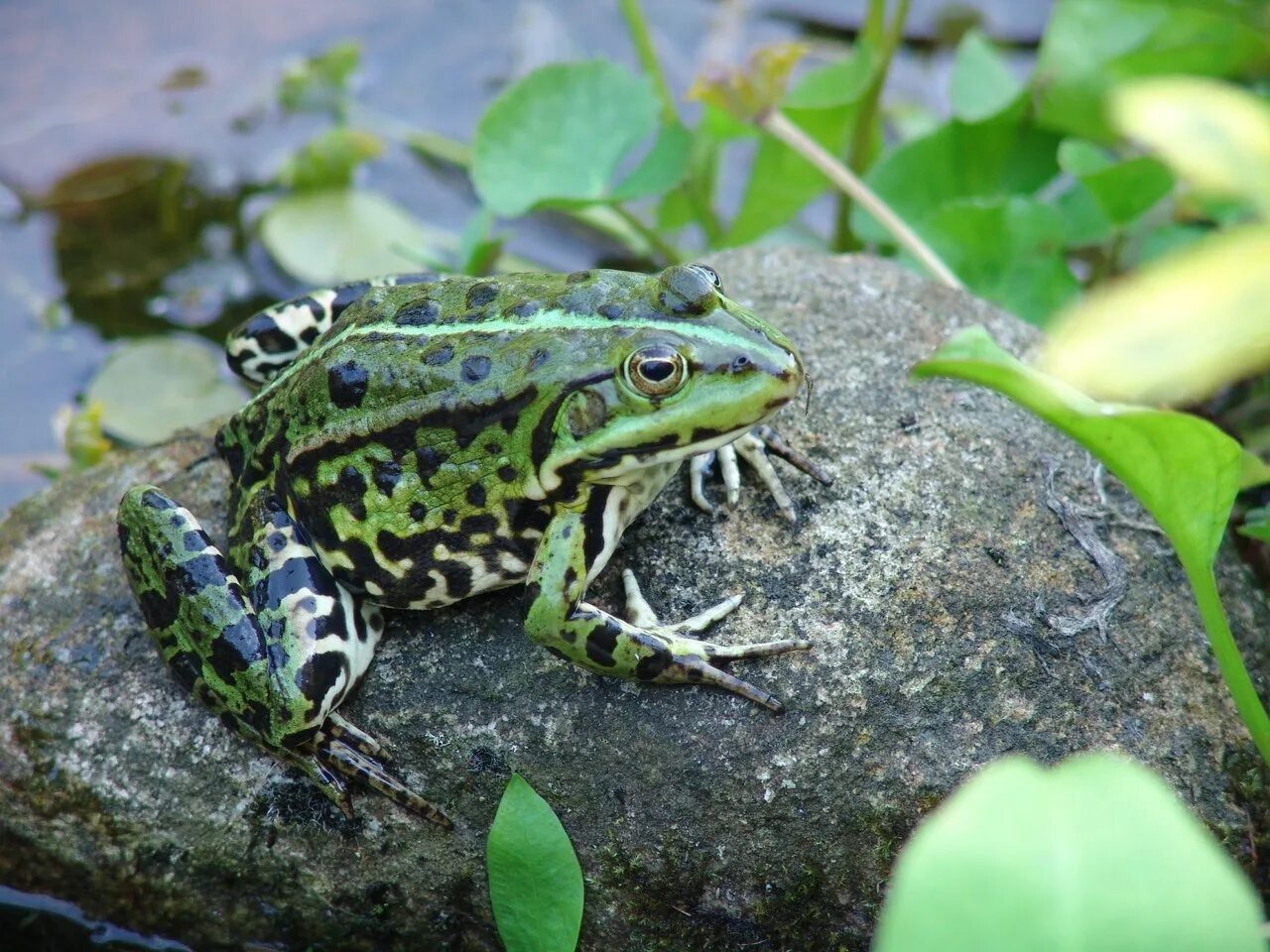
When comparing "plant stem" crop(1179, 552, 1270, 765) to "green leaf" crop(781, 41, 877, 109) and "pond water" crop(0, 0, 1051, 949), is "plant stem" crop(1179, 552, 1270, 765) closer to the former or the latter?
"green leaf" crop(781, 41, 877, 109)

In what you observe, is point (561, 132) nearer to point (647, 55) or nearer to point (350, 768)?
point (647, 55)

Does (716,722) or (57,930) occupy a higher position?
(716,722)

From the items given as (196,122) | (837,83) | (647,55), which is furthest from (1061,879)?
(196,122)

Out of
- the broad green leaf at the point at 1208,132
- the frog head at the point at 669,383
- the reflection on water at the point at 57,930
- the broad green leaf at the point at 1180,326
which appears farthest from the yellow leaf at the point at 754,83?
the reflection on water at the point at 57,930

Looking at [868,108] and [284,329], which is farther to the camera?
[868,108]

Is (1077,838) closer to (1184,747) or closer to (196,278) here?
(1184,747)

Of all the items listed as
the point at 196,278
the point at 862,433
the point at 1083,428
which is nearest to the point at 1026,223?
the point at 862,433
